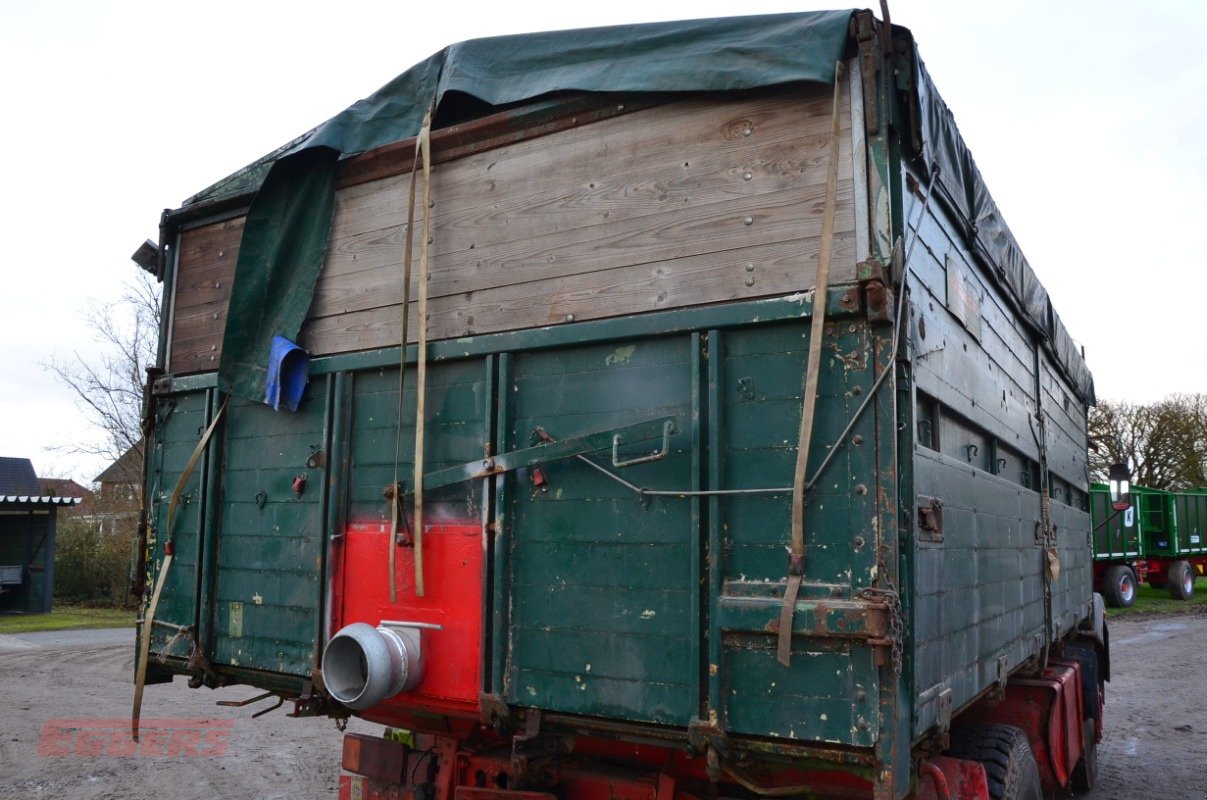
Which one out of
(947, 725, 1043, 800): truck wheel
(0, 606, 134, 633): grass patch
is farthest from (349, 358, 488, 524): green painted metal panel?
(0, 606, 134, 633): grass patch

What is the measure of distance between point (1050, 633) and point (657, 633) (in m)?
3.54

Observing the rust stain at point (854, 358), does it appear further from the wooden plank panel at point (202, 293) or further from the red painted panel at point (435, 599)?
the wooden plank panel at point (202, 293)

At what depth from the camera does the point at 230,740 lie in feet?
25.1

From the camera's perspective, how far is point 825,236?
2.73m

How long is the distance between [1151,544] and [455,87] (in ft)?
72.6

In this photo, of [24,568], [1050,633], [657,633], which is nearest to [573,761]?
[657,633]

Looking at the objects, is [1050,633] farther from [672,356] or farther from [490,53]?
[490,53]

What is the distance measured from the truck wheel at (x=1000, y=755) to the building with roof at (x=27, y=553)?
18.9 m

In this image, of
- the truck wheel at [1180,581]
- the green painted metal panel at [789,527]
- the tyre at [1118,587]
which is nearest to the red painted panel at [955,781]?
the green painted metal panel at [789,527]

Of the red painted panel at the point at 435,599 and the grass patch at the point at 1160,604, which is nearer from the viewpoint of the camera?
the red painted panel at the point at 435,599

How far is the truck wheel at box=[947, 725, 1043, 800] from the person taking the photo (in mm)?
3750

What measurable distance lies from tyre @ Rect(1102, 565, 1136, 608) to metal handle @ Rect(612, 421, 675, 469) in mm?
19283

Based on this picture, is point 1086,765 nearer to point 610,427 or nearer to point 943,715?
point 943,715

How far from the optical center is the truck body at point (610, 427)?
2.68 metres
